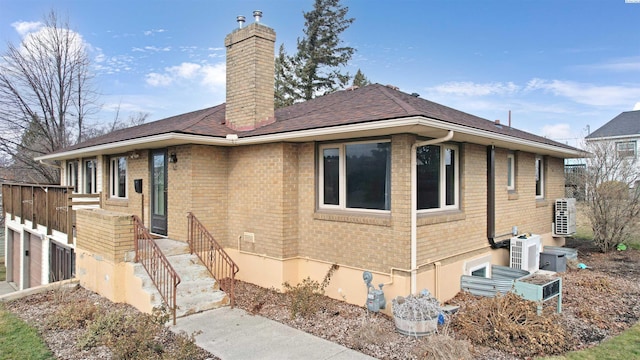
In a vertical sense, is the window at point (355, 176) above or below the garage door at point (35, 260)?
above

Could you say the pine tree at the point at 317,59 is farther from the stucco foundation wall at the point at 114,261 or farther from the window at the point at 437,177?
the stucco foundation wall at the point at 114,261

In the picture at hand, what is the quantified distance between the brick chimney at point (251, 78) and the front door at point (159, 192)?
6.21 ft

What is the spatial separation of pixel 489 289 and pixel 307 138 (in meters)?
4.44

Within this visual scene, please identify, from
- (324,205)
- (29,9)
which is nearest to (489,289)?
(324,205)

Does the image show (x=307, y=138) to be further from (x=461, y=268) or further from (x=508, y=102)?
(x=508, y=102)

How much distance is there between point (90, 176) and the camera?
13.1 m

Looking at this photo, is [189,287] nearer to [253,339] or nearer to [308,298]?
[253,339]

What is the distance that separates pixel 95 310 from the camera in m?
6.18

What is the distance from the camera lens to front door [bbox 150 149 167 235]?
357 inches

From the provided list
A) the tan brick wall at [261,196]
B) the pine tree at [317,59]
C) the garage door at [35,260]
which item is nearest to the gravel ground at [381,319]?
the tan brick wall at [261,196]

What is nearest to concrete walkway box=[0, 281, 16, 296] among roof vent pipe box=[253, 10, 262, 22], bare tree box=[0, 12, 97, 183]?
bare tree box=[0, 12, 97, 183]

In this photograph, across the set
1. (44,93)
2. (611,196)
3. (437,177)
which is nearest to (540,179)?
(611,196)

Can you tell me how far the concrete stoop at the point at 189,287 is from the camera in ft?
20.7

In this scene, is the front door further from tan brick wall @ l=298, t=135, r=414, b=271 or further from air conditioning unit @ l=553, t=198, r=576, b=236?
air conditioning unit @ l=553, t=198, r=576, b=236
